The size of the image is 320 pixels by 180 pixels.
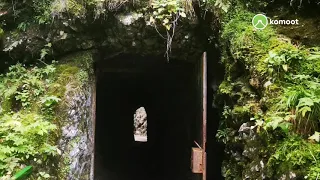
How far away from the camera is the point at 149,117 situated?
13.0 meters

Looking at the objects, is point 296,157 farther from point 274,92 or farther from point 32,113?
point 32,113

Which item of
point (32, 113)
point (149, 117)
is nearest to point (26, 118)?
point (32, 113)

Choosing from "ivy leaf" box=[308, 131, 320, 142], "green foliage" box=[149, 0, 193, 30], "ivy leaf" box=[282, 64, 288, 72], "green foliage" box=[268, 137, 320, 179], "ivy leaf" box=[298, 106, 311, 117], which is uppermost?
"green foliage" box=[149, 0, 193, 30]

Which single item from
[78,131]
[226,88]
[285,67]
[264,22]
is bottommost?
[78,131]

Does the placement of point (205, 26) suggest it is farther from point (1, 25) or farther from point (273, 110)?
point (1, 25)

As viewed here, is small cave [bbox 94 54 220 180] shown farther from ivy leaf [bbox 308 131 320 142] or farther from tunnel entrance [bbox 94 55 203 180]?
ivy leaf [bbox 308 131 320 142]

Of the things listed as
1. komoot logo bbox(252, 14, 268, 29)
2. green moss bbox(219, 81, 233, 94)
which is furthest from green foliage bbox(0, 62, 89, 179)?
komoot logo bbox(252, 14, 268, 29)

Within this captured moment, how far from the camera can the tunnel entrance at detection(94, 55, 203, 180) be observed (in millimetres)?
7517

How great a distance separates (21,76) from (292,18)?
4141 mm

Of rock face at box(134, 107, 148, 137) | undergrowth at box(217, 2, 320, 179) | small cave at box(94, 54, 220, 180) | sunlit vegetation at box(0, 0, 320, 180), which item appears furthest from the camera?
rock face at box(134, 107, 148, 137)

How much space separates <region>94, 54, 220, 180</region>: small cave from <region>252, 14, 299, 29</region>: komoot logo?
2.26 meters

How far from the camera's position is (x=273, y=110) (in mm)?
3459

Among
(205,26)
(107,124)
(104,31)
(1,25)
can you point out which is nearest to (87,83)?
(104,31)

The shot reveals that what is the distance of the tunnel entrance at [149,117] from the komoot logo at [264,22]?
2322 mm
